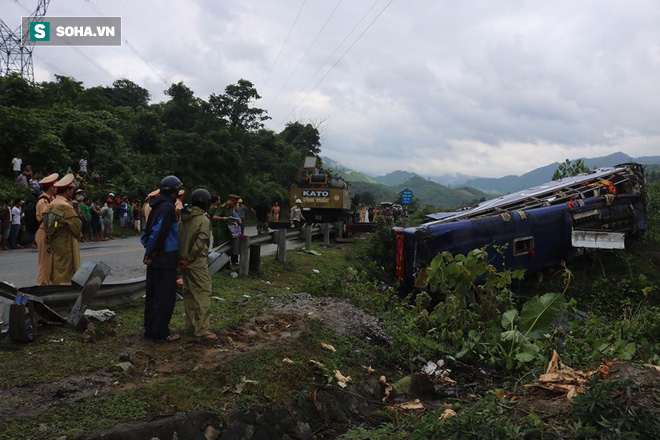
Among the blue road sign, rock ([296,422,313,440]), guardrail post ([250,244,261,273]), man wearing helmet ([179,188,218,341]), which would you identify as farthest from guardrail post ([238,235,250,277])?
the blue road sign

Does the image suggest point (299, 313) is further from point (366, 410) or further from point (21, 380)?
point (21, 380)

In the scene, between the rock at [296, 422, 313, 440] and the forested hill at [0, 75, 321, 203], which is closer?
the rock at [296, 422, 313, 440]

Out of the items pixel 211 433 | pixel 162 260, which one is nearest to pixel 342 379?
pixel 211 433

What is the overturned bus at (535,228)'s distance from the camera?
9.28 metres

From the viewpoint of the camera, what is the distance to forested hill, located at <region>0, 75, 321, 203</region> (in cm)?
1946

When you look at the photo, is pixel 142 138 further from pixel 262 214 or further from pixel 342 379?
pixel 342 379

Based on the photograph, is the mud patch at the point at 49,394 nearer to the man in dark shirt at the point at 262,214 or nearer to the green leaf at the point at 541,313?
the green leaf at the point at 541,313

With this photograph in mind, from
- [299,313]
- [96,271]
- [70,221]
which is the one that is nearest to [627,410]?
[299,313]

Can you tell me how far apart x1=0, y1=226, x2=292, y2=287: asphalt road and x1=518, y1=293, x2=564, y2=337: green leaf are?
6552mm

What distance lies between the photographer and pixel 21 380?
3568 millimetres

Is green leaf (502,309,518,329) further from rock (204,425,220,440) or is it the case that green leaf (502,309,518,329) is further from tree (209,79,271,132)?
tree (209,79,271,132)

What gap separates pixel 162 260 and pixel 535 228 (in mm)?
8338

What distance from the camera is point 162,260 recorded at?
15.6 ft

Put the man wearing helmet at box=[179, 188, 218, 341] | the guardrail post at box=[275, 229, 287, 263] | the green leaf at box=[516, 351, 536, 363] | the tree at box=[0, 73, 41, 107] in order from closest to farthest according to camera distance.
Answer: the man wearing helmet at box=[179, 188, 218, 341] < the green leaf at box=[516, 351, 536, 363] < the guardrail post at box=[275, 229, 287, 263] < the tree at box=[0, 73, 41, 107]
